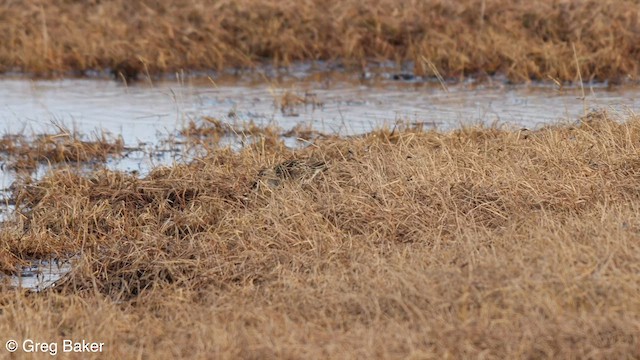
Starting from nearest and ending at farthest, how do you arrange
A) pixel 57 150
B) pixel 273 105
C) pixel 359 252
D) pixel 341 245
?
1. pixel 359 252
2. pixel 341 245
3. pixel 57 150
4. pixel 273 105

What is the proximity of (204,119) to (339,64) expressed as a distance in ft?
14.2

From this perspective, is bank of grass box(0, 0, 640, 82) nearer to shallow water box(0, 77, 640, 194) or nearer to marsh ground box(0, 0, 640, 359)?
shallow water box(0, 77, 640, 194)

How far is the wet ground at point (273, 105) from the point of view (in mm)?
9508

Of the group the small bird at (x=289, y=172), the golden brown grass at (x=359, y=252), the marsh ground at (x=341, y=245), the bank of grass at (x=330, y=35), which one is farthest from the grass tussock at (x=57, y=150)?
the bank of grass at (x=330, y=35)

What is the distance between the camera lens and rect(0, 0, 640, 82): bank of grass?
1242cm

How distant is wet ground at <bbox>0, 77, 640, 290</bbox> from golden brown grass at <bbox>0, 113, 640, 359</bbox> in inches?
70.1

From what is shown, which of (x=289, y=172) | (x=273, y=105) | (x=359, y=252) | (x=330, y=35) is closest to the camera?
(x=359, y=252)

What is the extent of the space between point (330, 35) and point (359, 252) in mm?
8995

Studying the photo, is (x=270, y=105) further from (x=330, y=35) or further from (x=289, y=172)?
(x=289, y=172)

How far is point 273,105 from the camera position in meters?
10.9

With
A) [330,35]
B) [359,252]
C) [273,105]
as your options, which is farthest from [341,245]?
[330,35]

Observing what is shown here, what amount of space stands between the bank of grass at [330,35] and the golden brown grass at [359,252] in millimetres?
4881

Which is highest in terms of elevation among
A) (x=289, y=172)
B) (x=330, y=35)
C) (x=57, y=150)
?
(x=330, y=35)

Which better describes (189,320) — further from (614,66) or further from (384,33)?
(384,33)
